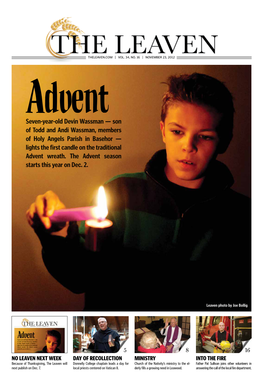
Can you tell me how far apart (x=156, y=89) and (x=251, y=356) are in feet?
5.19

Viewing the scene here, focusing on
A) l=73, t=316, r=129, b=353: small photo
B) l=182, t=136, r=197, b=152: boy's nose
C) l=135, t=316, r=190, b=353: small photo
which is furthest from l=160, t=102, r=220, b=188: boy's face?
l=73, t=316, r=129, b=353: small photo

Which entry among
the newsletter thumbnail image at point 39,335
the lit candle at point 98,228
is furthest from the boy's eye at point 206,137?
the newsletter thumbnail image at point 39,335

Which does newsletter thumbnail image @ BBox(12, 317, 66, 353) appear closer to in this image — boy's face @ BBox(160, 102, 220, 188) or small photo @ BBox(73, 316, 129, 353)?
small photo @ BBox(73, 316, 129, 353)

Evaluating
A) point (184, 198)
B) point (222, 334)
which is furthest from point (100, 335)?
point (184, 198)

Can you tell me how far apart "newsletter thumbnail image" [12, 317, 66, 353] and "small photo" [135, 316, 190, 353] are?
43cm

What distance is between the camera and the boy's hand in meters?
1.90

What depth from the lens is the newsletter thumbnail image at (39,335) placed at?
212 cm

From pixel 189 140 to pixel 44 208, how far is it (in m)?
0.85

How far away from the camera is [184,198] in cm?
209

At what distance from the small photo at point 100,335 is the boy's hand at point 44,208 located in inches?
24.0

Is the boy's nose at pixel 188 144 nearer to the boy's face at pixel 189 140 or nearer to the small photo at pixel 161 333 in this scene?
the boy's face at pixel 189 140

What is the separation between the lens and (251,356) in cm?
212

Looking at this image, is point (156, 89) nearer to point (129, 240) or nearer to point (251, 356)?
point (129, 240)

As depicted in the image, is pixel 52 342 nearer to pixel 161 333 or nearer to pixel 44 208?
pixel 161 333
